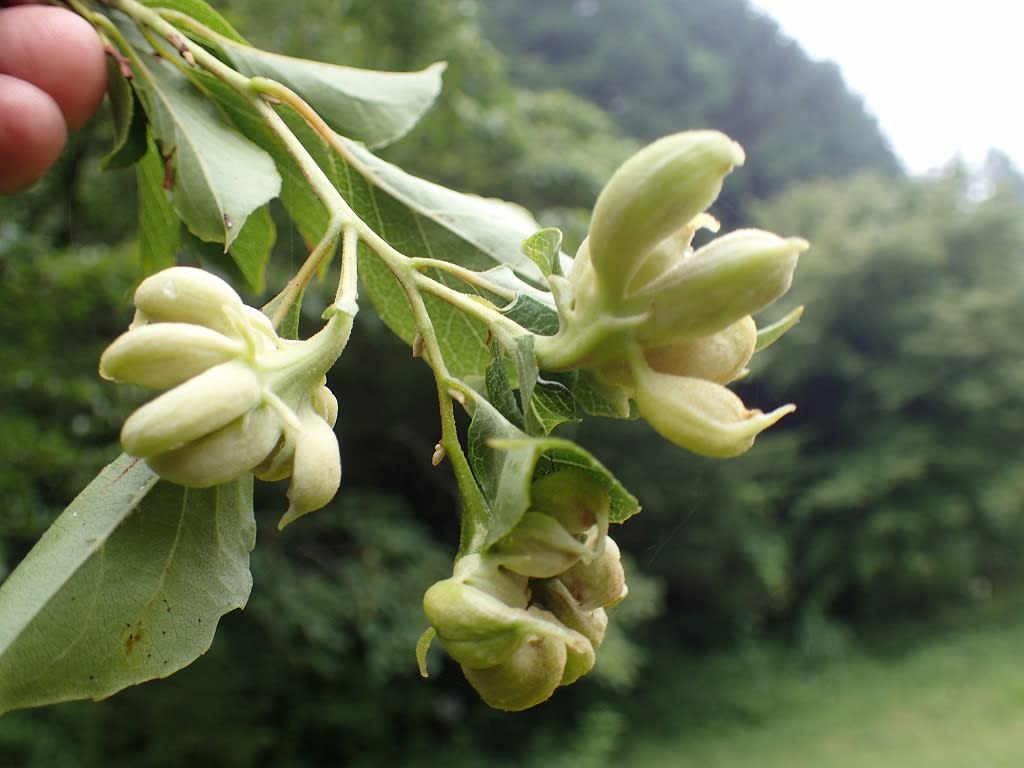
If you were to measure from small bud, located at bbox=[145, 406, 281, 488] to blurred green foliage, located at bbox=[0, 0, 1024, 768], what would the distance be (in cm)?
67

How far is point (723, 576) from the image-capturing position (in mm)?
12102

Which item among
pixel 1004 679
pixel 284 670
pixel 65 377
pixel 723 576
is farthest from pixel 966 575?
pixel 65 377

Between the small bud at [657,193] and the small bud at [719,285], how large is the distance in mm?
25

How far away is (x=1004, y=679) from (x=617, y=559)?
39.3ft

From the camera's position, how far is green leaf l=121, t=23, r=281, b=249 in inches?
35.0

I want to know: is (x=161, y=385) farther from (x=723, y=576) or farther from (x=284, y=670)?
(x=723, y=576)

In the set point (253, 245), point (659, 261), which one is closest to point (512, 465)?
point (659, 261)

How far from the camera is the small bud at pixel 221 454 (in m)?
0.56

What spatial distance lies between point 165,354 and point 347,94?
2.03ft

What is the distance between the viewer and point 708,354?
57 centimetres

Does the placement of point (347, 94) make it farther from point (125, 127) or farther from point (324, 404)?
point (324, 404)

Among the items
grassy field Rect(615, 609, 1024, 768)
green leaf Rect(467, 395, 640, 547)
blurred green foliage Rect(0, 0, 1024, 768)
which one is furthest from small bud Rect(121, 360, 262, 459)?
grassy field Rect(615, 609, 1024, 768)

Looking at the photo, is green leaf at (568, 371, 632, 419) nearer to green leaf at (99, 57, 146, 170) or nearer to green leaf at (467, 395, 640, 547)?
green leaf at (467, 395, 640, 547)

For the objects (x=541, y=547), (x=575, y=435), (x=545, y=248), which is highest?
(x=545, y=248)
